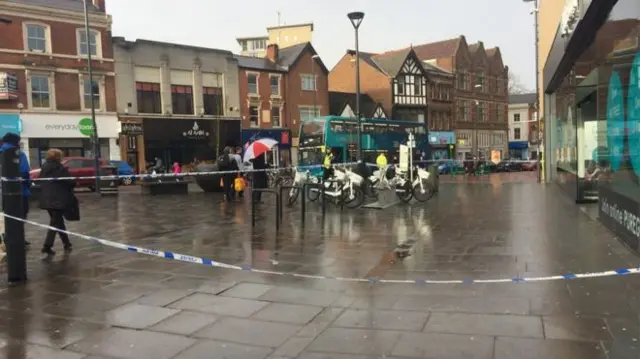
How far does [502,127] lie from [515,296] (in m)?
70.7

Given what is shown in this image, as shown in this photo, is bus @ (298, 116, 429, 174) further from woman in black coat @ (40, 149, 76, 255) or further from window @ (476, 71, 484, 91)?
window @ (476, 71, 484, 91)

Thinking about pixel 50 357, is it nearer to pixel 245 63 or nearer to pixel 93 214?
pixel 93 214

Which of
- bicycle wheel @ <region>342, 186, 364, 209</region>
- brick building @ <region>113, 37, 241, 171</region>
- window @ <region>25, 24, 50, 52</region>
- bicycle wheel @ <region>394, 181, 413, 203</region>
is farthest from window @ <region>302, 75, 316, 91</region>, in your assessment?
bicycle wheel @ <region>342, 186, 364, 209</region>

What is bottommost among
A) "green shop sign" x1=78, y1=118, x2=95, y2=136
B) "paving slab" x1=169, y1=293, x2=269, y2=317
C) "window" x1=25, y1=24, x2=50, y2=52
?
"paving slab" x1=169, y1=293, x2=269, y2=317

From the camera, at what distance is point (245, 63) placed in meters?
43.7

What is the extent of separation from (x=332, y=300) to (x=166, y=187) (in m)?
16.3

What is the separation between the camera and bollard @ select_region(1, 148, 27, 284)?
609 centimetres

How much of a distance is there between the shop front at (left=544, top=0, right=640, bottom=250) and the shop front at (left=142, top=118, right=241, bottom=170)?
2575 centimetres

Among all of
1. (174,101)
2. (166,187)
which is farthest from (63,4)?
(166,187)

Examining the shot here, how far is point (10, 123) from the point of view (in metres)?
31.0

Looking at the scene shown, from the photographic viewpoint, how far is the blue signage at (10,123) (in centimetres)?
3083

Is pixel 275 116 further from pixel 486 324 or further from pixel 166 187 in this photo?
pixel 486 324

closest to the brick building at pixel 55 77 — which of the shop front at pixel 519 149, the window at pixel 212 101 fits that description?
the window at pixel 212 101

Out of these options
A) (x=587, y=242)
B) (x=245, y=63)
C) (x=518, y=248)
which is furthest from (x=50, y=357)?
(x=245, y=63)
